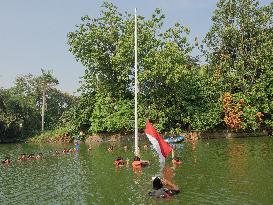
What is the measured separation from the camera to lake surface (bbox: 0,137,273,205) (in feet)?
79.9

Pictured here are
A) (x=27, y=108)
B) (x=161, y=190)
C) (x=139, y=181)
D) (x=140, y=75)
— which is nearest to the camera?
(x=161, y=190)

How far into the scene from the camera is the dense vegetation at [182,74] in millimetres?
70062

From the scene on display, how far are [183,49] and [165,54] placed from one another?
559 cm

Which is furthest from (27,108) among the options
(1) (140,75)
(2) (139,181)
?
(2) (139,181)

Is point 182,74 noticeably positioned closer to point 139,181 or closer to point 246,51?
point 246,51

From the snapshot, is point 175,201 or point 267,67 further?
point 267,67

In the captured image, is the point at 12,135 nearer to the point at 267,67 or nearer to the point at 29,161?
the point at 29,161

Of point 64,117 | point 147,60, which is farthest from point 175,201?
point 64,117

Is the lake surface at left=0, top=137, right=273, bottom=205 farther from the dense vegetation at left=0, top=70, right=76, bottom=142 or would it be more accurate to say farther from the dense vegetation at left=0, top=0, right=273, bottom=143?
the dense vegetation at left=0, top=70, right=76, bottom=142

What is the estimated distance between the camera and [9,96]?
10188 centimetres

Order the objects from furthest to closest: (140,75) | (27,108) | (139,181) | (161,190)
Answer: (27,108) → (140,75) → (139,181) → (161,190)

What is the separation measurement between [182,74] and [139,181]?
4078 cm

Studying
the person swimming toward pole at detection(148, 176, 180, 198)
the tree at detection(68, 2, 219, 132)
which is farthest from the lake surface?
the tree at detection(68, 2, 219, 132)

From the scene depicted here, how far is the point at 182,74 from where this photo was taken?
68812 mm
